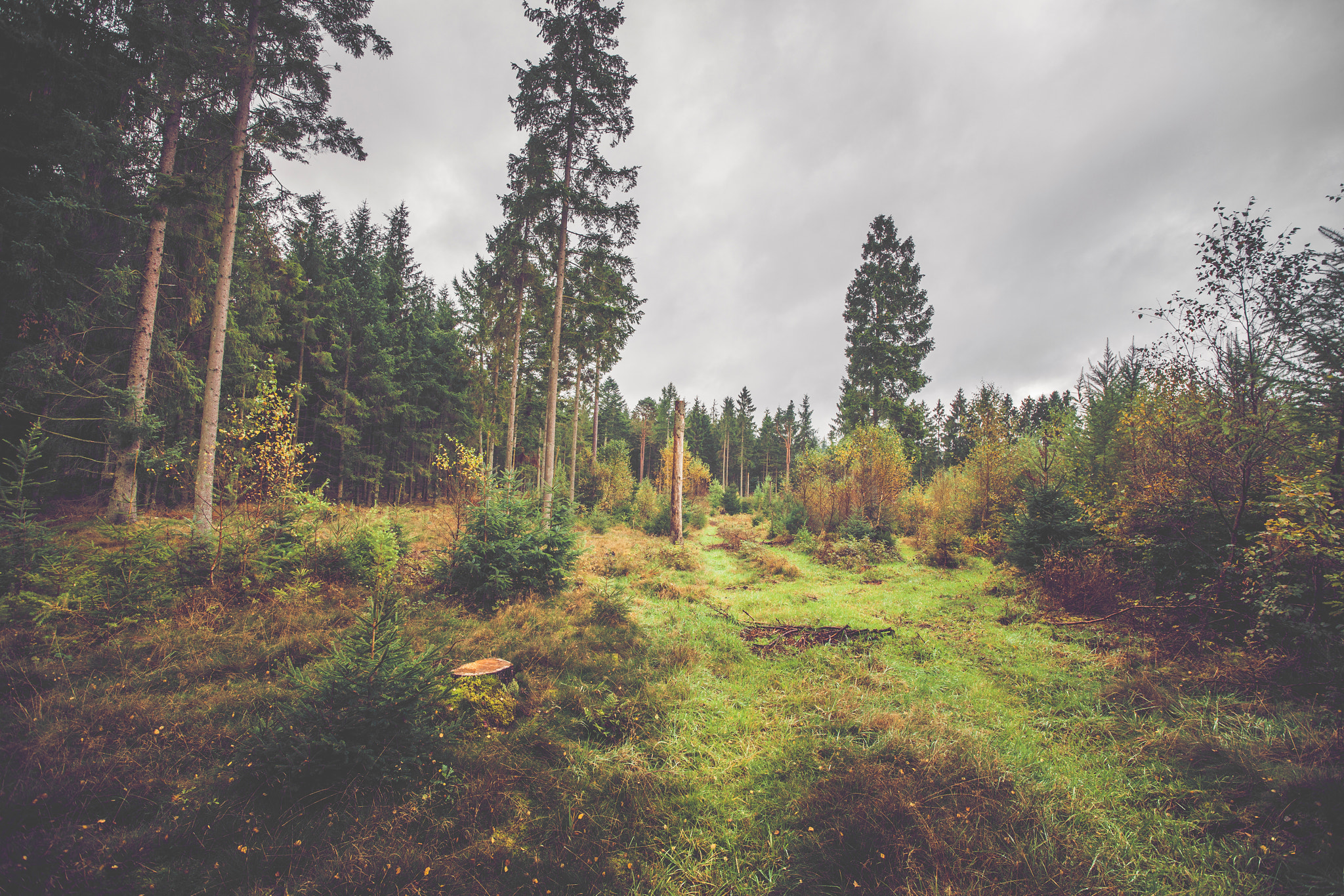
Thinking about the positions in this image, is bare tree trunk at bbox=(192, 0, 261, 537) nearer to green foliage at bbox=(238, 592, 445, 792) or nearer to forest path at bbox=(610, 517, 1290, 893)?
green foliage at bbox=(238, 592, 445, 792)

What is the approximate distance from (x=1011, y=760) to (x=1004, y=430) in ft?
46.6

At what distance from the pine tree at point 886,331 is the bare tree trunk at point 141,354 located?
24.9 m

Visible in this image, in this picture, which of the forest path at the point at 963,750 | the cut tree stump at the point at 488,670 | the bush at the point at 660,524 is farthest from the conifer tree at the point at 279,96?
the bush at the point at 660,524

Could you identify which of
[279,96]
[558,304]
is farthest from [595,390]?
[279,96]

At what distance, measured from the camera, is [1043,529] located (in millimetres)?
9672

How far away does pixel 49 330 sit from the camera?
340 inches

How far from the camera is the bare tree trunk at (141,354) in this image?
8.61m

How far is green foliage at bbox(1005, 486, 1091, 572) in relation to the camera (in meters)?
9.29

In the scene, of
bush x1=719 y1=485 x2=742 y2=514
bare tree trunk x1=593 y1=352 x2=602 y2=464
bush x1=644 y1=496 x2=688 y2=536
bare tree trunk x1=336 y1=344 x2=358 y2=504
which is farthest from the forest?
bush x1=719 y1=485 x2=742 y2=514

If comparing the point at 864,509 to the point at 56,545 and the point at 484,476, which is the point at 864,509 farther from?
the point at 56,545

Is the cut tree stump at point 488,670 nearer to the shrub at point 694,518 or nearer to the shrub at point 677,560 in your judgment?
the shrub at point 677,560

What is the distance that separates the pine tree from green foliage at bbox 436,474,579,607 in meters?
18.7

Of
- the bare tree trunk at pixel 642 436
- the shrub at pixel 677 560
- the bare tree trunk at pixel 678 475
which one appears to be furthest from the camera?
the bare tree trunk at pixel 642 436

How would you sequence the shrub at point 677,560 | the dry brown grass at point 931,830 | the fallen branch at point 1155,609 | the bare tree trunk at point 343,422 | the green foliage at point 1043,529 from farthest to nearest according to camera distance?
the bare tree trunk at point 343,422
the shrub at point 677,560
the green foliage at point 1043,529
the fallen branch at point 1155,609
the dry brown grass at point 931,830
